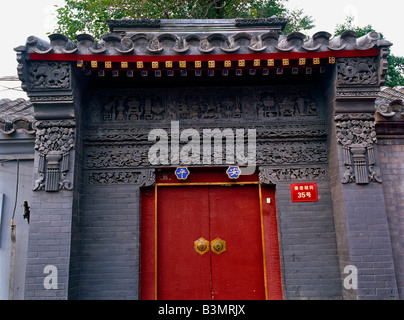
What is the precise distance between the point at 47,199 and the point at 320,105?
4816 mm

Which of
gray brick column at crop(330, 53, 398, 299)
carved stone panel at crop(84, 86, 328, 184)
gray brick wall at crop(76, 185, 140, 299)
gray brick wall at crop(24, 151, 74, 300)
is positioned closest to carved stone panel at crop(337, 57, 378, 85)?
gray brick column at crop(330, 53, 398, 299)

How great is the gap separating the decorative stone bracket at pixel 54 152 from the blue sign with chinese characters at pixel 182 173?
5.59 ft

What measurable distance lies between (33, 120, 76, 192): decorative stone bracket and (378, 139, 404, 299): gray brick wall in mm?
5137

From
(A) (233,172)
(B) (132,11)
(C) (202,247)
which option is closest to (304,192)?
(A) (233,172)

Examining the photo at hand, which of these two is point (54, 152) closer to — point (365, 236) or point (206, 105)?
point (206, 105)

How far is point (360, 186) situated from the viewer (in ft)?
17.7

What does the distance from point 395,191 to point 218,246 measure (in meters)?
3.09

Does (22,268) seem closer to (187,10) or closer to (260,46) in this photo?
(260,46)

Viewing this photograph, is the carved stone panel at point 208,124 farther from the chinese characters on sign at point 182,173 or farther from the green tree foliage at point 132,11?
the green tree foliage at point 132,11

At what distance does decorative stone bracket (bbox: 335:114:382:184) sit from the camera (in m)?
5.43

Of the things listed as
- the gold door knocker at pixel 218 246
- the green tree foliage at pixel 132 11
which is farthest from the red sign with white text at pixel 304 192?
the green tree foliage at pixel 132 11
